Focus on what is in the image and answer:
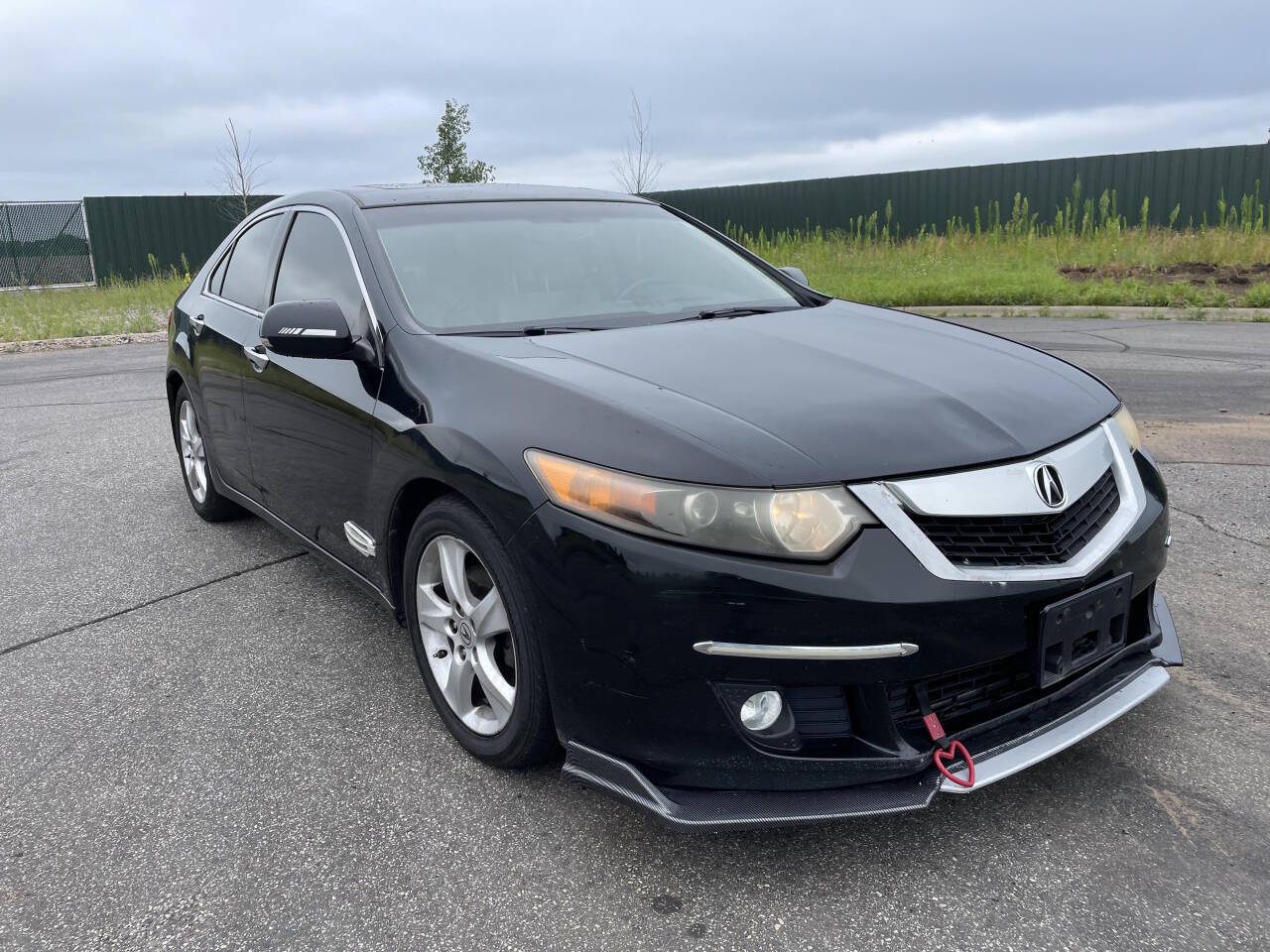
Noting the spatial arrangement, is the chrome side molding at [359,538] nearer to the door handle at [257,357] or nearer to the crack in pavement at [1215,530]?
the door handle at [257,357]

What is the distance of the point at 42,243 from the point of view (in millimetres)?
28516

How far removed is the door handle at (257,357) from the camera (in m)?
3.76

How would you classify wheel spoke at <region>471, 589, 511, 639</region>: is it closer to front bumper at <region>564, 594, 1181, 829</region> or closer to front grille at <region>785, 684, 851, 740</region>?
front bumper at <region>564, 594, 1181, 829</region>

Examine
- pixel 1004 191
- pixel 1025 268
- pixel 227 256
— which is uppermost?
pixel 1004 191

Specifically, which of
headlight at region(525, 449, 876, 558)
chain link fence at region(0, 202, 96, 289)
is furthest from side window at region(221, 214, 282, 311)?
chain link fence at region(0, 202, 96, 289)

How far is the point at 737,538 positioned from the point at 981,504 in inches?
21.4

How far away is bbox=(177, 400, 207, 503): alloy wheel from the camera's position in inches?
193

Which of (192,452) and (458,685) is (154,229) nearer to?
(192,452)

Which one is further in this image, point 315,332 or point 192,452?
point 192,452

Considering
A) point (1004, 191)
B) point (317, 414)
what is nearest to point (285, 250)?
point (317, 414)

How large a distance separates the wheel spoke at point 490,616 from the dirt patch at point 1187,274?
44.8 ft

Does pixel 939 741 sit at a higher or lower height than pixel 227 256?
lower

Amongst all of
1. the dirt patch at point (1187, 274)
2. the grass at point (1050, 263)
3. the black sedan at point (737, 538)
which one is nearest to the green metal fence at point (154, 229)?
the grass at point (1050, 263)

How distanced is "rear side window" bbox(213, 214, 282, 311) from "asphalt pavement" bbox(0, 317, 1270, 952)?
129 centimetres
